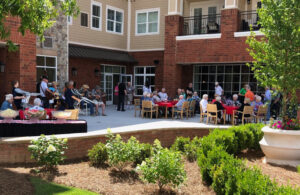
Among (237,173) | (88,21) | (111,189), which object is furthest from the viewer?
(88,21)

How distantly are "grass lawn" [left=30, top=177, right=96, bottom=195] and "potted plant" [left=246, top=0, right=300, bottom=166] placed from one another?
395cm

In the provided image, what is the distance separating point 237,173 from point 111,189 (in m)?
2.06

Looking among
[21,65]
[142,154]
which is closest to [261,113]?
[142,154]

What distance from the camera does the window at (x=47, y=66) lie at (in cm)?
1498

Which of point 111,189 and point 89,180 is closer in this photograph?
point 111,189

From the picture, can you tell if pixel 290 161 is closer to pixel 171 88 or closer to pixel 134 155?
pixel 134 155

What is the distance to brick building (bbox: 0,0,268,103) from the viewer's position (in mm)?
15977

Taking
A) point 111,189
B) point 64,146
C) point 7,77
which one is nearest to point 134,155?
point 111,189

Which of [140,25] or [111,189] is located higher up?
[140,25]

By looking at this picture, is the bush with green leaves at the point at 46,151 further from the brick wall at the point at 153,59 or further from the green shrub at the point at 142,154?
the brick wall at the point at 153,59

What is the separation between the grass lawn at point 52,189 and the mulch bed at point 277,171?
3263 millimetres

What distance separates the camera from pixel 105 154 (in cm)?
610

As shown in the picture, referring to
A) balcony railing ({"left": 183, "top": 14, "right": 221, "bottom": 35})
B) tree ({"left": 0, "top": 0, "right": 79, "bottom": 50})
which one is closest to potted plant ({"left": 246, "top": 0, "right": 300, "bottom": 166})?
tree ({"left": 0, "top": 0, "right": 79, "bottom": 50})

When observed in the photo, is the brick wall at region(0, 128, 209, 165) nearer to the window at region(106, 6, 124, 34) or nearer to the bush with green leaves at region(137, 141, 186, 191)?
the bush with green leaves at region(137, 141, 186, 191)
